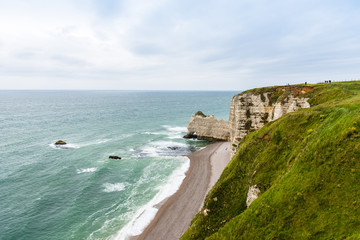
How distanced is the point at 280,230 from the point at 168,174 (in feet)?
122

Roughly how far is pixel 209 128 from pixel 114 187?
43.4m

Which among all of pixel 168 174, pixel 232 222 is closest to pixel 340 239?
pixel 232 222

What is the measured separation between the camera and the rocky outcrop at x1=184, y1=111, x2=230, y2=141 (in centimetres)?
7381

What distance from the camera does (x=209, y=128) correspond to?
75.9 m

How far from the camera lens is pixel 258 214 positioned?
14250 millimetres

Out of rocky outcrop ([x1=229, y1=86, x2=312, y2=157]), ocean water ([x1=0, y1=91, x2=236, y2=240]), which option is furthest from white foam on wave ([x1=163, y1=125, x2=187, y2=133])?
rocky outcrop ([x1=229, y1=86, x2=312, y2=157])

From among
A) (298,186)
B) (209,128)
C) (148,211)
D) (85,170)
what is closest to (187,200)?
(148,211)

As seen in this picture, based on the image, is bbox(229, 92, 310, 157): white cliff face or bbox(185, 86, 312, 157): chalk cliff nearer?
bbox(185, 86, 312, 157): chalk cliff

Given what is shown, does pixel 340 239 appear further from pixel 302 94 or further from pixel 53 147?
pixel 53 147

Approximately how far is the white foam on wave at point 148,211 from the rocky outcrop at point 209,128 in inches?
1176

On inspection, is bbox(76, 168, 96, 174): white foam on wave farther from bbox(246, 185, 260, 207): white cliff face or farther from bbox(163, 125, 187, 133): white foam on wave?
bbox(163, 125, 187, 133): white foam on wave

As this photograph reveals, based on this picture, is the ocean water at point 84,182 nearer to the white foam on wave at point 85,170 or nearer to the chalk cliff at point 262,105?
the white foam on wave at point 85,170

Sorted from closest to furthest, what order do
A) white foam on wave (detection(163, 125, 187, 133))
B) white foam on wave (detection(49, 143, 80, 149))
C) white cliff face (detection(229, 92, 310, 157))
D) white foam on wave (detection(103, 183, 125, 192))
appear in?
white foam on wave (detection(103, 183, 125, 192)), white cliff face (detection(229, 92, 310, 157)), white foam on wave (detection(49, 143, 80, 149)), white foam on wave (detection(163, 125, 187, 133))

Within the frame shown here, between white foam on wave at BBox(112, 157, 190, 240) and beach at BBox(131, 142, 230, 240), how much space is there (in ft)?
2.71
